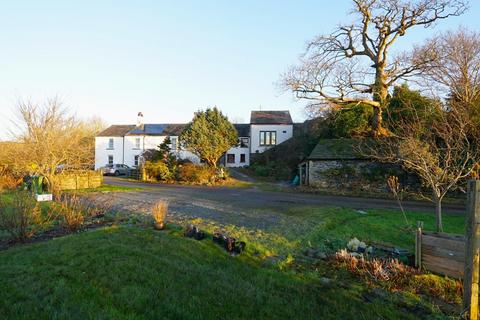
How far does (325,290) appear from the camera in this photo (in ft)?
15.4

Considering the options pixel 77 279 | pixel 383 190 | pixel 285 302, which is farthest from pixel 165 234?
pixel 383 190

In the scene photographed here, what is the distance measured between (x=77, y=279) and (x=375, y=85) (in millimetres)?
24956

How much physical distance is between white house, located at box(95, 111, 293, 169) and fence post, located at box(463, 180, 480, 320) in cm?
3763

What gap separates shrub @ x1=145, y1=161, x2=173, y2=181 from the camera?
27609mm

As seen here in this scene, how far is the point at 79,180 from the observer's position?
2139 cm

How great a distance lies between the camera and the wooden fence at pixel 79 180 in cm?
2073

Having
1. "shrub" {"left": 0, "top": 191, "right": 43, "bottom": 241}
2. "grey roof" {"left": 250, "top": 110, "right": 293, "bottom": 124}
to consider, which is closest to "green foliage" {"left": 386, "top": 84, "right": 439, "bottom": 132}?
"shrub" {"left": 0, "top": 191, "right": 43, "bottom": 241}

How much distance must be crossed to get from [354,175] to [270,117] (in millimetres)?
22782

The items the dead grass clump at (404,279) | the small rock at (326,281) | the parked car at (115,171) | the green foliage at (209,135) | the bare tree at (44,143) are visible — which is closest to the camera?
the dead grass clump at (404,279)

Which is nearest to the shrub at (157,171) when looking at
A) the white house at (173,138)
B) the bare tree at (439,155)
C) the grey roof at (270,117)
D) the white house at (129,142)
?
the white house at (173,138)

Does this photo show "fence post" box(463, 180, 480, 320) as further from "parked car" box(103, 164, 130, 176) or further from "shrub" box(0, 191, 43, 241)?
"parked car" box(103, 164, 130, 176)

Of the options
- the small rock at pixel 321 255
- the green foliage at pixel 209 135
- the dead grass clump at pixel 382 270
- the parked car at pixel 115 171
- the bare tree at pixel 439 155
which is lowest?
the small rock at pixel 321 255

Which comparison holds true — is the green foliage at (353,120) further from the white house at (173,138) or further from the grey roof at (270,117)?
the grey roof at (270,117)

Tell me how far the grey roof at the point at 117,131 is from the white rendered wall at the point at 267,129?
17707 millimetres
